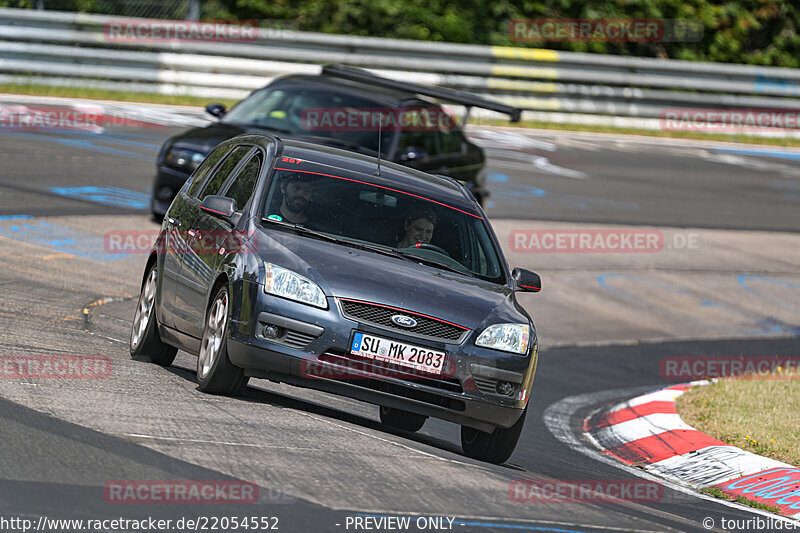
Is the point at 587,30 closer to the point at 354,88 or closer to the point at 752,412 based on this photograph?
the point at 354,88

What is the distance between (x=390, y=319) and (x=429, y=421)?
241cm

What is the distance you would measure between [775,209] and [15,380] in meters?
17.0

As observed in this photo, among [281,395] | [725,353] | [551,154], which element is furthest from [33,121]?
[281,395]

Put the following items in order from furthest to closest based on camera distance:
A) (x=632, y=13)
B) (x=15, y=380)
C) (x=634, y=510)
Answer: (x=632, y=13), (x=15, y=380), (x=634, y=510)

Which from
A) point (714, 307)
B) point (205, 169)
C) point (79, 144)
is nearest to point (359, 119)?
point (714, 307)

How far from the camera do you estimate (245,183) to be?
28.9 ft

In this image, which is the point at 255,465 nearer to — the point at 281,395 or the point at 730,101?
the point at 281,395

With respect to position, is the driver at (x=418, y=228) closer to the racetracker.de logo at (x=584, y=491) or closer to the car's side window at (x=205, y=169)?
the car's side window at (x=205, y=169)

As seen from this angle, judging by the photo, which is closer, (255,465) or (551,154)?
(255,465)

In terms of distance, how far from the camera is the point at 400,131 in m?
15.7

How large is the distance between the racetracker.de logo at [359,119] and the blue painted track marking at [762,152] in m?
12.5

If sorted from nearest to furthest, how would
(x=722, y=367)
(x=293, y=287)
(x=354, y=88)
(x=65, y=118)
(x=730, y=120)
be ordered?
(x=293, y=287)
(x=722, y=367)
(x=354, y=88)
(x=65, y=118)
(x=730, y=120)

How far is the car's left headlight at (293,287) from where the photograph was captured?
7512mm

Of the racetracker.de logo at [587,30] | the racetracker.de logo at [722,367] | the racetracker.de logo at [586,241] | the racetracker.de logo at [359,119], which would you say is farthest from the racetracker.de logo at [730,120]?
the racetracker.de logo at [722,367]
